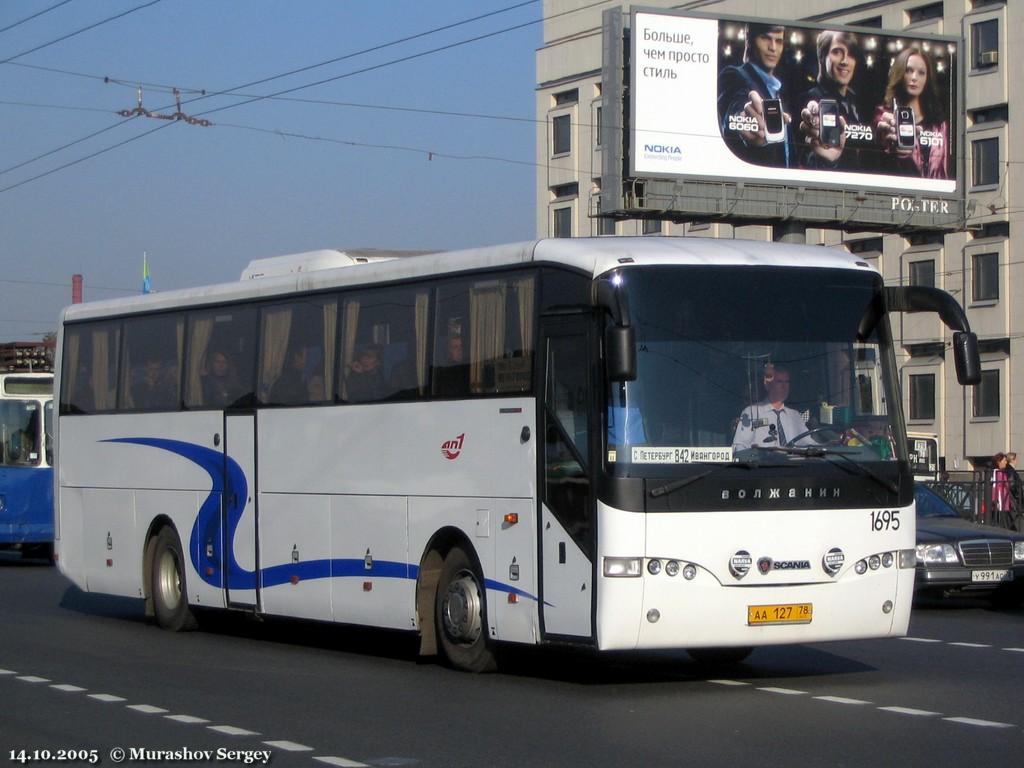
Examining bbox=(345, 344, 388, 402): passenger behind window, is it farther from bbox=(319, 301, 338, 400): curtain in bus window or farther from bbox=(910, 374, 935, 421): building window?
bbox=(910, 374, 935, 421): building window

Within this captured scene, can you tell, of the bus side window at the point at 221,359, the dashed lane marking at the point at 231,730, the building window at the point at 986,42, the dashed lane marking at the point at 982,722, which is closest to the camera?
the dashed lane marking at the point at 231,730

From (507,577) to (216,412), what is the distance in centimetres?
534

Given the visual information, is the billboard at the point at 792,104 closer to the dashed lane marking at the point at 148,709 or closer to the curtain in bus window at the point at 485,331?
the curtain in bus window at the point at 485,331

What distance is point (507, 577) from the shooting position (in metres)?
13.5

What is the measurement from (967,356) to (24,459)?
22.5m

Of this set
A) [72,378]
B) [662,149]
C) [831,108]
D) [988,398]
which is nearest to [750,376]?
[72,378]

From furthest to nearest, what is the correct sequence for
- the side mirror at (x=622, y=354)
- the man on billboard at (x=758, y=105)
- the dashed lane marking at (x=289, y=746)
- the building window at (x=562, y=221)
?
the building window at (x=562, y=221) → the man on billboard at (x=758, y=105) → the side mirror at (x=622, y=354) → the dashed lane marking at (x=289, y=746)

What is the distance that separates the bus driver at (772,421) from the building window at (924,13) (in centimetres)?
4822

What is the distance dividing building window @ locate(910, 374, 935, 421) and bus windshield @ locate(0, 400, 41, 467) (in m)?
36.4

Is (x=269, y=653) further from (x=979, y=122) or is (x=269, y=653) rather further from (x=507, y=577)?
(x=979, y=122)

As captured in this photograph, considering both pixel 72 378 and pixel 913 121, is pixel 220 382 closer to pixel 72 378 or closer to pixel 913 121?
pixel 72 378

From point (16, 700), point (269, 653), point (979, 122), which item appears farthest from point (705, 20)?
point (16, 700)

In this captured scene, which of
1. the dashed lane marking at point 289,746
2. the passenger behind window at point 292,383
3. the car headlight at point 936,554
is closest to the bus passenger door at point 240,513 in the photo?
the passenger behind window at point 292,383

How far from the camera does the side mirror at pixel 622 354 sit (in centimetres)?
1192
